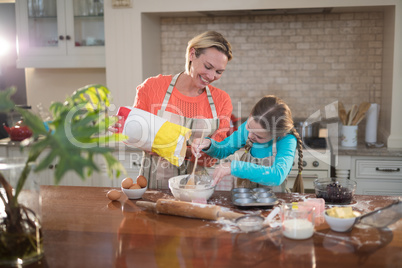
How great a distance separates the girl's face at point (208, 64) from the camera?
2451 mm

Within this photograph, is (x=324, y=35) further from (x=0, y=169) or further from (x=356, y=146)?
(x=0, y=169)

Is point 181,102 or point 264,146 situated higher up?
point 181,102

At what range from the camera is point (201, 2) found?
138 inches

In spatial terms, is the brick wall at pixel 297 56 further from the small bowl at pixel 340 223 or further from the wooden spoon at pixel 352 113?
the small bowl at pixel 340 223

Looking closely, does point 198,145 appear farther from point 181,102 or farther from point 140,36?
point 140,36

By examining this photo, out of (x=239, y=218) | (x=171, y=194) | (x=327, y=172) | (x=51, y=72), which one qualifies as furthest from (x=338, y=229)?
(x=51, y=72)

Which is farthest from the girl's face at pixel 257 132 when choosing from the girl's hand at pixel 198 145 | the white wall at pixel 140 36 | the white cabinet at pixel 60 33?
the white cabinet at pixel 60 33

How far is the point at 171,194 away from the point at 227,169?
0.99 ft

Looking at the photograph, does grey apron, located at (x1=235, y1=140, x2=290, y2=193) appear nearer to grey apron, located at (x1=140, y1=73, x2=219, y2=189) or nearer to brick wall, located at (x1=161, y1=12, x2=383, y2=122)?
grey apron, located at (x1=140, y1=73, x2=219, y2=189)

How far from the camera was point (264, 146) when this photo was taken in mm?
2375

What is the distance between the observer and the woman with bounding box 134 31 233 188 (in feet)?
8.49

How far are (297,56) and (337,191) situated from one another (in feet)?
7.26

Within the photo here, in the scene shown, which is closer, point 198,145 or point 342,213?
point 342,213

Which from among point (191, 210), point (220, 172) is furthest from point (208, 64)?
point (191, 210)
